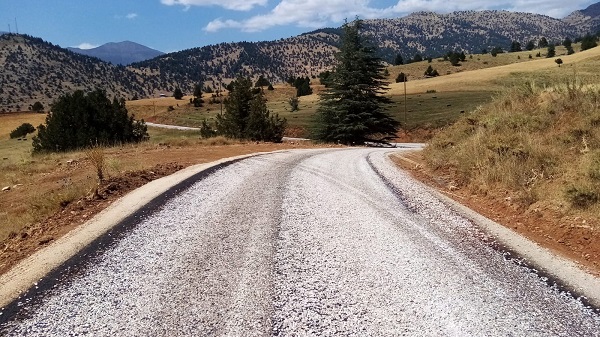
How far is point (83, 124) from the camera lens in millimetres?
30859

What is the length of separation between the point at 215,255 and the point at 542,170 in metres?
6.19

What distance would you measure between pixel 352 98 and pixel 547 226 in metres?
31.5

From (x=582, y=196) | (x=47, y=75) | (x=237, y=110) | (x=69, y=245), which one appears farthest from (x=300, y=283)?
(x=47, y=75)

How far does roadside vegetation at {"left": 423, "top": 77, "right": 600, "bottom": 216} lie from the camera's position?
23.1ft

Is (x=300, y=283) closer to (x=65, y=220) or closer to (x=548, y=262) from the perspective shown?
(x=548, y=262)

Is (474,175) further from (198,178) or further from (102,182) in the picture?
(102,182)

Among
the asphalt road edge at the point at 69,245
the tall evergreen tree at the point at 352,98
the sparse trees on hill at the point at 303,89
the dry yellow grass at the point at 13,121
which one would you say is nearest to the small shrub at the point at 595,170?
the asphalt road edge at the point at 69,245

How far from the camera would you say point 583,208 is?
21.4 ft

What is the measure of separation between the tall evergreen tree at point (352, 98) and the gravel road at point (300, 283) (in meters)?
29.3

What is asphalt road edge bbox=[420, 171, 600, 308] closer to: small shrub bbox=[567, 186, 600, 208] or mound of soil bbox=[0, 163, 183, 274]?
small shrub bbox=[567, 186, 600, 208]

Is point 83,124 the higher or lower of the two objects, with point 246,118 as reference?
higher

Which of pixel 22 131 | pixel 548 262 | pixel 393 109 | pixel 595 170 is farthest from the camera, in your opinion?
pixel 393 109

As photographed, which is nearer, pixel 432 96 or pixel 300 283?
pixel 300 283

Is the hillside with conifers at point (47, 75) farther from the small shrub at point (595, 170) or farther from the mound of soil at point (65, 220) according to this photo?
the small shrub at point (595, 170)
